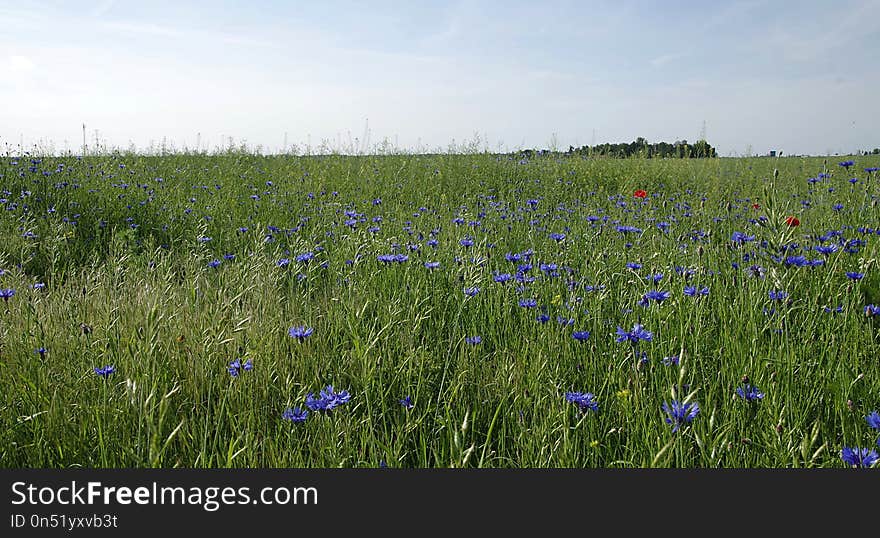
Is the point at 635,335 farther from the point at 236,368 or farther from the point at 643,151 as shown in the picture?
the point at 643,151

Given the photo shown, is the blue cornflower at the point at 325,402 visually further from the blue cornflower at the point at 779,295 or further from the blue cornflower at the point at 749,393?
the blue cornflower at the point at 779,295

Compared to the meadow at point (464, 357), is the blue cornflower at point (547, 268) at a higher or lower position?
higher

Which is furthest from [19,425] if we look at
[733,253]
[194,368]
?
[733,253]

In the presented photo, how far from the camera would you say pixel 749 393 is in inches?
67.7

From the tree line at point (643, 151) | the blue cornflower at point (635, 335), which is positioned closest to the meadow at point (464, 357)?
the blue cornflower at point (635, 335)

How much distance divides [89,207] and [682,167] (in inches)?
315

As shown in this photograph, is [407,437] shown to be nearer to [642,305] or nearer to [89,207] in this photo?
[642,305]

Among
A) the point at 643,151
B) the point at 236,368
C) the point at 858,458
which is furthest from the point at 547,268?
the point at 643,151

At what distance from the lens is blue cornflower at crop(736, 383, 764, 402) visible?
1641 millimetres

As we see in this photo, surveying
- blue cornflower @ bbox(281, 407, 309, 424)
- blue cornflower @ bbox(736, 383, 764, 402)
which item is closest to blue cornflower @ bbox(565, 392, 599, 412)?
blue cornflower @ bbox(736, 383, 764, 402)

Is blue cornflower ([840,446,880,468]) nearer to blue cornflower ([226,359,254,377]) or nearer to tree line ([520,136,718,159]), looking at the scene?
blue cornflower ([226,359,254,377])

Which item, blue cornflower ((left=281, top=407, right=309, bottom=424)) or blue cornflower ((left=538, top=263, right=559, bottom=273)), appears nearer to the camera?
blue cornflower ((left=281, top=407, right=309, bottom=424))

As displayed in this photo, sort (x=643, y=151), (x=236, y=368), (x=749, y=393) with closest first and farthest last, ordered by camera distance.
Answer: (x=749, y=393)
(x=236, y=368)
(x=643, y=151)

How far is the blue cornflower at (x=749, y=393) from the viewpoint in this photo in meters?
1.64
